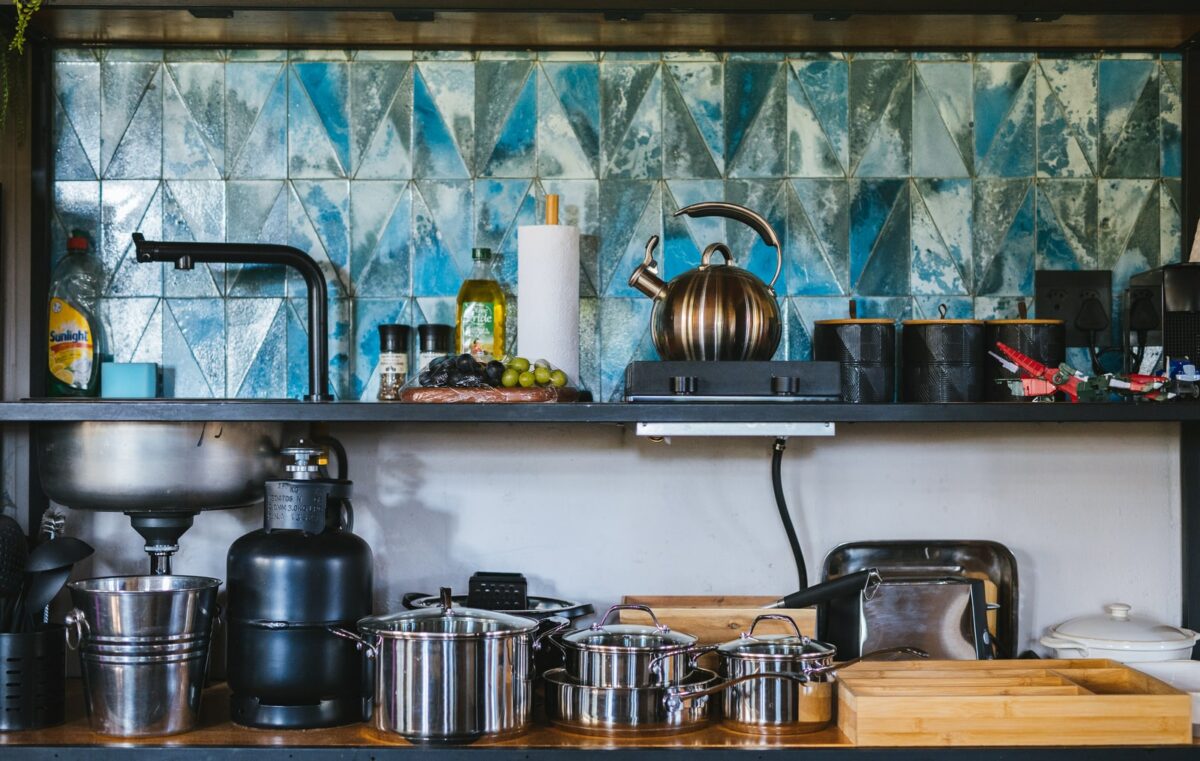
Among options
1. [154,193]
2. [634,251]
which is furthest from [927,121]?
[154,193]

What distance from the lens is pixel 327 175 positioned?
93.1 inches

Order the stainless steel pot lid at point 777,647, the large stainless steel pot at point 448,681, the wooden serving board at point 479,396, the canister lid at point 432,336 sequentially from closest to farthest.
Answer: the large stainless steel pot at point 448,681
the stainless steel pot lid at point 777,647
the wooden serving board at point 479,396
the canister lid at point 432,336

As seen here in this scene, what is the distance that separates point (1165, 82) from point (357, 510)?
6.24 ft

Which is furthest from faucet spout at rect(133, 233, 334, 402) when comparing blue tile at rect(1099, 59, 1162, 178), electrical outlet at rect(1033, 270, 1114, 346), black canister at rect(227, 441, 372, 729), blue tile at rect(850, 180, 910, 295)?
blue tile at rect(1099, 59, 1162, 178)

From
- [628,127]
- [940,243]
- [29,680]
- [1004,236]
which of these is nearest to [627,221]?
[628,127]

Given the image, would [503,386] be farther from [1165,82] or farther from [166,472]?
[1165,82]

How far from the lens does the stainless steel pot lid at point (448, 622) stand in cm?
188

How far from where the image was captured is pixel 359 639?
1.89 metres

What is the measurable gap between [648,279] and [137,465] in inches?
39.0

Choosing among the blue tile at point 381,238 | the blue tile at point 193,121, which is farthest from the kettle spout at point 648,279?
the blue tile at point 193,121

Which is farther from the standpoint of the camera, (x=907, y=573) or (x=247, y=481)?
(x=907, y=573)

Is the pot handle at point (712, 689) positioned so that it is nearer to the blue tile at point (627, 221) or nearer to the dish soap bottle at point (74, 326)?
the blue tile at point (627, 221)

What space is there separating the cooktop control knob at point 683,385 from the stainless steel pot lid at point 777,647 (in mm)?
416

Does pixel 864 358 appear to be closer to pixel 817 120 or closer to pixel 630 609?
pixel 817 120
